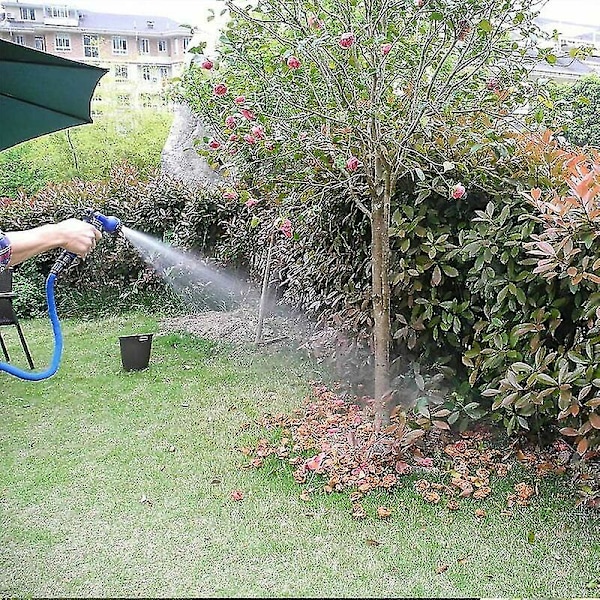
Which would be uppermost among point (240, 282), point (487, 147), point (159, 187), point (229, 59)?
point (229, 59)

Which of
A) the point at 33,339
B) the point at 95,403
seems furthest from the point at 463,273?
the point at 33,339

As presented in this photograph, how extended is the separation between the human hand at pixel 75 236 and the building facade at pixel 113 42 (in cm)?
520

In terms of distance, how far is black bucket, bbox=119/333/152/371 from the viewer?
10.9ft

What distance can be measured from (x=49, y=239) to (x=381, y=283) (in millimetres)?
1169

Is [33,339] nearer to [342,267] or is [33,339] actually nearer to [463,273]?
[342,267]

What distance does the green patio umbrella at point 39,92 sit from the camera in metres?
1.74

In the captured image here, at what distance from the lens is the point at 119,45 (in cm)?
820

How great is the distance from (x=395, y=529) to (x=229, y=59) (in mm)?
1546

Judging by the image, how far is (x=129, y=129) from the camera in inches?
358

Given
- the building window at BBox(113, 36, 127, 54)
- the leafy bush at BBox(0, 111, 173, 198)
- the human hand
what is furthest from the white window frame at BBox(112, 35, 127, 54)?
the human hand

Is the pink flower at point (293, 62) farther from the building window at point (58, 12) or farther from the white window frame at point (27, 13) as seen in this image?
the building window at point (58, 12)

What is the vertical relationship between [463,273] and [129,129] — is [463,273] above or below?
above

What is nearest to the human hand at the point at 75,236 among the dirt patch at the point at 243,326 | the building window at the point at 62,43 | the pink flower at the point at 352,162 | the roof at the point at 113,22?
the pink flower at the point at 352,162

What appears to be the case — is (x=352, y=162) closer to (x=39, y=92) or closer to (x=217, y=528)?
(x=39, y=92)
